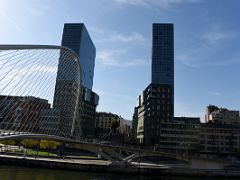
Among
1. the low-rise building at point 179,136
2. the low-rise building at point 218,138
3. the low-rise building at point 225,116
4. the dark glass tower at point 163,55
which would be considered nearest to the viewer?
the low-rise building at point 179,136

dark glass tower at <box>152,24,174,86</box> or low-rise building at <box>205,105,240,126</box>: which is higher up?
dark glass tower at <box>152,24,174,86</box>

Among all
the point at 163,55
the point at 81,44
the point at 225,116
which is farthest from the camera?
the point at 81,44

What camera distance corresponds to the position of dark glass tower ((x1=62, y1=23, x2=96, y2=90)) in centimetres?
14888

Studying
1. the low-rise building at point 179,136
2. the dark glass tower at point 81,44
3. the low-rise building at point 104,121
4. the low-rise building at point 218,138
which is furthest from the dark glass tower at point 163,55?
the low-rise building at point 179,136

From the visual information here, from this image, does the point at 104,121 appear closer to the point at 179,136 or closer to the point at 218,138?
the point at 179,136

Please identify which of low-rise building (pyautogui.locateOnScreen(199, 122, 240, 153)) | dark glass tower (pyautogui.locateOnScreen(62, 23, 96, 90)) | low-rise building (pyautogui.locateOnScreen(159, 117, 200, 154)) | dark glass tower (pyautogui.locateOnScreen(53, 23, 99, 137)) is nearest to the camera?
dark glass tower (pyautogui.locateOnScreen(53, 23, 99, 137))

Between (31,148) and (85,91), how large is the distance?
52.2 m

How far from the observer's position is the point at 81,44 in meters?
150

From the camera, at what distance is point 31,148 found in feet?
284

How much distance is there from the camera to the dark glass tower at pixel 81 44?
149 m

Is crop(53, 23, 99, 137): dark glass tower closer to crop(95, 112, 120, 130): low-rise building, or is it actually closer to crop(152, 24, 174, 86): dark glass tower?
crop(95, 112, 120, 130): low-rise building

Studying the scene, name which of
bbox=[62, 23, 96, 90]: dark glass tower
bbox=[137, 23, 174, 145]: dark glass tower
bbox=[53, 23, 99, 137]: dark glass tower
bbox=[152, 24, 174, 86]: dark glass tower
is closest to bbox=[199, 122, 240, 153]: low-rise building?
bbox=[137, 23, 174, 145]: dark glass tower

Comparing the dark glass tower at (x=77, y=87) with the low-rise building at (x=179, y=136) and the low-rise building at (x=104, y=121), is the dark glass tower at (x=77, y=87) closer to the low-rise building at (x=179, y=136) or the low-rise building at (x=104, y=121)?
the low-rise building at (x=104, y=121)

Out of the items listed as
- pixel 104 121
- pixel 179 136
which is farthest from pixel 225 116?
pixel 104 121
